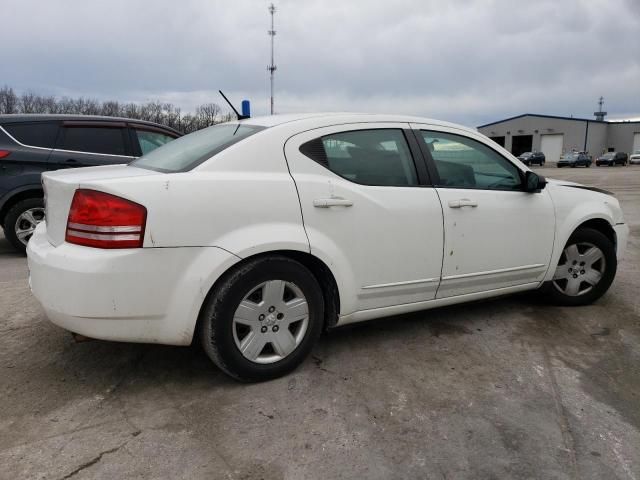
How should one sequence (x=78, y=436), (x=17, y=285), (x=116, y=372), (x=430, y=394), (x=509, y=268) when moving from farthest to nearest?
(x=17, y=285), (x=509, y=268), (x=116, y=372), (x=430, y=394), (x=78, y=436)

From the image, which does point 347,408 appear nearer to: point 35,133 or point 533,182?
point 533,182

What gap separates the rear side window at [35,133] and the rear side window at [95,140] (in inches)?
5.1

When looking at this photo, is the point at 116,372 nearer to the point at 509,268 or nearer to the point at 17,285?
the point at 17,285

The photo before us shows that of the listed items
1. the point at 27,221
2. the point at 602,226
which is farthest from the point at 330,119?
the point at 27,221

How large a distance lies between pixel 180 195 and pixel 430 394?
5.53ft

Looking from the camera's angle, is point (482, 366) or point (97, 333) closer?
point (97, 333)

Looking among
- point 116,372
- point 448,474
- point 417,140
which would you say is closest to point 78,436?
point 116,372

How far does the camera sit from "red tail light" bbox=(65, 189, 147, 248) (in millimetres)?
2447

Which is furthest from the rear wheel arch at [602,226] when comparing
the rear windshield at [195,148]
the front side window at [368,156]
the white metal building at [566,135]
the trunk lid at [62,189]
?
the white metal building at [566,135]

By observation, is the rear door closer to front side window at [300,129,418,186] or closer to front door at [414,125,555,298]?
front side window at [300,129,418,186]

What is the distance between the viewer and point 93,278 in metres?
2.43

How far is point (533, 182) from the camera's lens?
12.3 ft

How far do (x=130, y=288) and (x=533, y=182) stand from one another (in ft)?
9.31

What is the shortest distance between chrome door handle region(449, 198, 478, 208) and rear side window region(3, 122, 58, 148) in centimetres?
508
